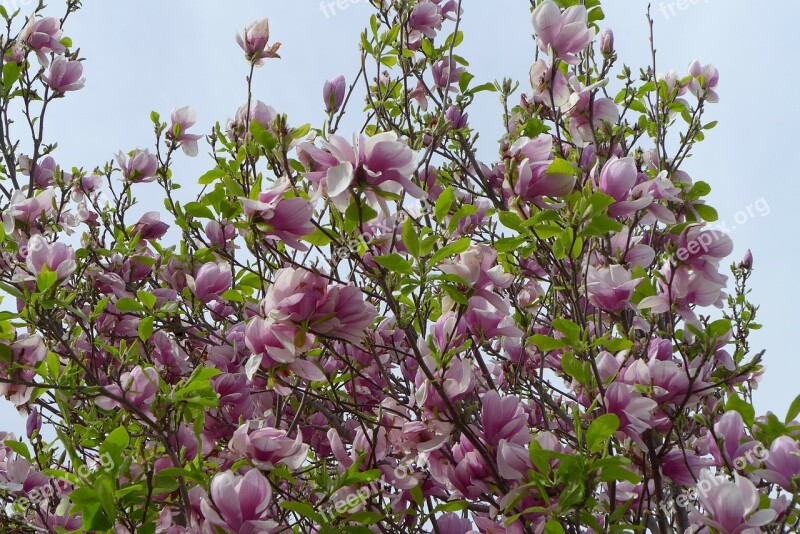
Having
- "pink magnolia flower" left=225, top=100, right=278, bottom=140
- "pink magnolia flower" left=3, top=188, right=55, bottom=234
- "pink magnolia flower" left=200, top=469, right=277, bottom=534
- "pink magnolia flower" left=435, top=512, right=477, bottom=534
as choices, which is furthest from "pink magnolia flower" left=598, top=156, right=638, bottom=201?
"pink magnolia flower" left=3, top=188, right=55, bottom=234

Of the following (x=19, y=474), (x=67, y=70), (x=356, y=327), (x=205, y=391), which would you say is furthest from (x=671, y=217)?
(x=67, y=70)

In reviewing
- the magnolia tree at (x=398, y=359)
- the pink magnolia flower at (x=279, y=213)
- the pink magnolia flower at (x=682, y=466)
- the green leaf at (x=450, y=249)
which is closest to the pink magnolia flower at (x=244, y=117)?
the magnolia tree at (x=398, y=359)

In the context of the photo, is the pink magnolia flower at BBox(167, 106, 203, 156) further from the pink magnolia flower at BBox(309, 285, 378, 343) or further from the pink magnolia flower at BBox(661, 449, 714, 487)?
the pink magnolia flower at BBox(661, 449, 714, 487)

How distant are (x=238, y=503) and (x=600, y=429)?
30.2 inches

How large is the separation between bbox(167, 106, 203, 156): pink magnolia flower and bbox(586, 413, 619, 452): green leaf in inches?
101

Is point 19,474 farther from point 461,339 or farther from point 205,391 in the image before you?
point 461,339

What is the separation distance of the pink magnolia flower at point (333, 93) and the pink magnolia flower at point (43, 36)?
1.79 meters

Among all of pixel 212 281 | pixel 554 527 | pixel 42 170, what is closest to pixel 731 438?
pixel 554 527

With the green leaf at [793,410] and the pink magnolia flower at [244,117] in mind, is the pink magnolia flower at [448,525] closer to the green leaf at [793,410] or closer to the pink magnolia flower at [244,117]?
the green leaf at [793,410]

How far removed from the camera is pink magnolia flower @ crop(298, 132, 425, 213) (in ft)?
4.39

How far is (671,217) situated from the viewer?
185 centimetres

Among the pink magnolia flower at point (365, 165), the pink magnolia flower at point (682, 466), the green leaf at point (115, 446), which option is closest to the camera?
the pink magnolia flower at point (365, 165)

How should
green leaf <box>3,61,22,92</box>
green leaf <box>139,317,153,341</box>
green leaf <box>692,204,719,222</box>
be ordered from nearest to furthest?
green leaf <box>139,317,153,341</box>, green leaf <box>692,204,719,222</box>, green leaf <box>3,61,22,92</box>

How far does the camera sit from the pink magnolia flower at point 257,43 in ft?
8.39
